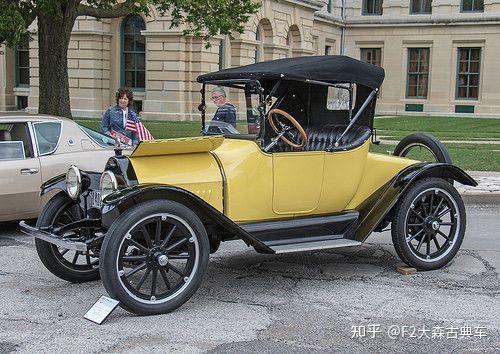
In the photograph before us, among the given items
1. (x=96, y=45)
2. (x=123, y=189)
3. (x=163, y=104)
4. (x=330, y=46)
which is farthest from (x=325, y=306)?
(x=330, y=46)

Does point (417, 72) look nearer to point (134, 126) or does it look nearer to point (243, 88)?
point (134, 126)

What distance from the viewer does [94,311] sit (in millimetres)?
5191

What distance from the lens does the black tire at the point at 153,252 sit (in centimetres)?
508

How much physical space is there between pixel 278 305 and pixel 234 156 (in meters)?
1.30

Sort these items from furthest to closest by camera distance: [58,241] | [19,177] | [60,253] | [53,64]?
[53,64]
[19,177]
[60,253]
[58,241]

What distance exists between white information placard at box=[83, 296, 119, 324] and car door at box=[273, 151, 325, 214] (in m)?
1.68

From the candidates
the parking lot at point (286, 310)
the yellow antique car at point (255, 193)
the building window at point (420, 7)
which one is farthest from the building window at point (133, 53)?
the yellow antique car at point (255, 193)

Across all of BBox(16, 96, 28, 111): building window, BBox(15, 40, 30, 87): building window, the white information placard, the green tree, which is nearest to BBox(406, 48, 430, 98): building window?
BBox(15, 40, 30, 87): building window

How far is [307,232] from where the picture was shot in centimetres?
627

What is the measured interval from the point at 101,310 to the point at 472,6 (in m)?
41.7

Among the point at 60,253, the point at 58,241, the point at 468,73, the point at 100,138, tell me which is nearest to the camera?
the point at 58,241

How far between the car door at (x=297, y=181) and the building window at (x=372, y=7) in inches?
1625

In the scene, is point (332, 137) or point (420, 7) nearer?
point (332, 137)

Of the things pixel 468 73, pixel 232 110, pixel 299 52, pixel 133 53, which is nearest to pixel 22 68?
pixel 133 53
